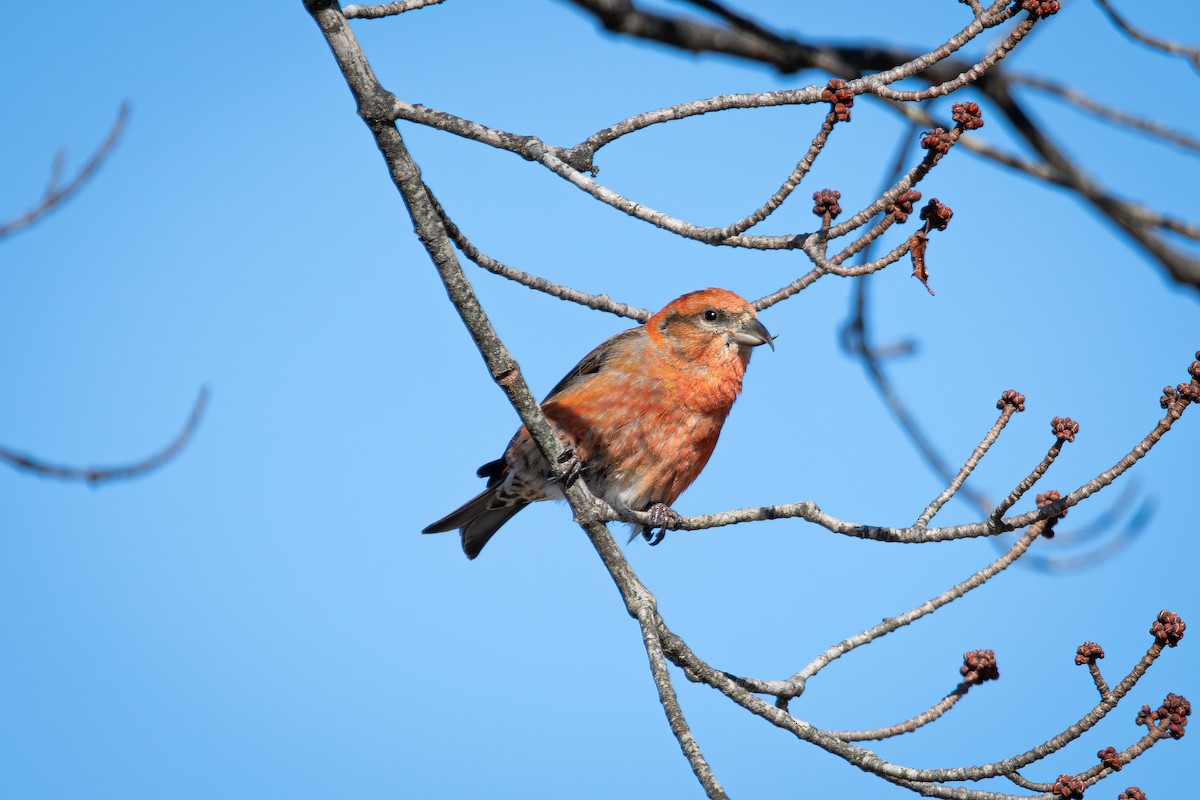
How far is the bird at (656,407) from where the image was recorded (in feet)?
17.9

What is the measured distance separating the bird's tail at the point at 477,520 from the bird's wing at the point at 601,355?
71 cm

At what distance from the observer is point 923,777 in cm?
347

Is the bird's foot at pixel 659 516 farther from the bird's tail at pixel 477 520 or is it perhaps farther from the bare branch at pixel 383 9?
the bare branch at pixel 383 9

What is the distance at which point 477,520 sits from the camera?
641cm

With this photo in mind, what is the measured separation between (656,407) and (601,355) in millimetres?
655

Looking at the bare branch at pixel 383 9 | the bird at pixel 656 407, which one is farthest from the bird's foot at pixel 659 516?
the bare branch at pixel 383 9

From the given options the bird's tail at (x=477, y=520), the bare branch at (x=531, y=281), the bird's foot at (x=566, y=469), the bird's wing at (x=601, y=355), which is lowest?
the bird's foot at (x=566, y=469)

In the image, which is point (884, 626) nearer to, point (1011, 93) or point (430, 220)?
point (430, 220)

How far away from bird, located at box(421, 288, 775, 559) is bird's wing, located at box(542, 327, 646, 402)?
0.10 feet

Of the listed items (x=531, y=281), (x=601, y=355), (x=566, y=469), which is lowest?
(x=566, y=469)

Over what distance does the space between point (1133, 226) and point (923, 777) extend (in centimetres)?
293

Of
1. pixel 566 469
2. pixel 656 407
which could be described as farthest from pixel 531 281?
pixel 656 407

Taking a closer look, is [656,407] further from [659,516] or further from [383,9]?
[383,9]

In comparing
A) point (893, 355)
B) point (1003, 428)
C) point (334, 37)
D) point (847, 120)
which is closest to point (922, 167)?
point (847, 120)
